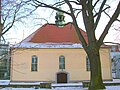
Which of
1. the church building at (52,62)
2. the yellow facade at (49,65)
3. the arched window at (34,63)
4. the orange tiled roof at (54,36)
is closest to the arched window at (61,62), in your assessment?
the church building at (52,62)

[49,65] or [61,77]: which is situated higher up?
[49,65]

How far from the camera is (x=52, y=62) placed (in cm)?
3406

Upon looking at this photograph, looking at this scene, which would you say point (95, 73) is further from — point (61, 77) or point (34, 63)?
point (34, 63)

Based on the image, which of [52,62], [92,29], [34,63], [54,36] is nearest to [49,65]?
[52,62]

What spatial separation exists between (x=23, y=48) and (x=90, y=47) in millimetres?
21765

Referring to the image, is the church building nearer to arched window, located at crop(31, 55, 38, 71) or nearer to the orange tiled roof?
arched window, located at crop(31, 55, 38, 71)

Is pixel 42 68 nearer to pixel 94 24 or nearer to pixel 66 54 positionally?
pixel 66 54

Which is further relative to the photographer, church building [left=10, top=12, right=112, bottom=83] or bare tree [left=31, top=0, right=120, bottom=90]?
church building [left=10, top=12, right=112, bottom=83]

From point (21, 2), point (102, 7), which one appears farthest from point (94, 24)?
point (21, 2)

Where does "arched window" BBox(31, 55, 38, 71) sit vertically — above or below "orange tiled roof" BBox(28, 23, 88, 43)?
below

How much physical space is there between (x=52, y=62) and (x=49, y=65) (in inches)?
23.7

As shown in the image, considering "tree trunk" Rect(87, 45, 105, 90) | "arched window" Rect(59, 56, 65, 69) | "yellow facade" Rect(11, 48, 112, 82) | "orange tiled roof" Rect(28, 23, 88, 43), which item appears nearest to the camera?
"tree trunk" Rect(87, 45, 105, 90)

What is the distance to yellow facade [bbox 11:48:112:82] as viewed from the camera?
A: 33594 millimetres

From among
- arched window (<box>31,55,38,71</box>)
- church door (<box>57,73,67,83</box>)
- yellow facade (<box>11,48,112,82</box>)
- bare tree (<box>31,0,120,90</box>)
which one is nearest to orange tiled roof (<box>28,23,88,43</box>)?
yellow facade (<box>11,48,112,82</box>)
